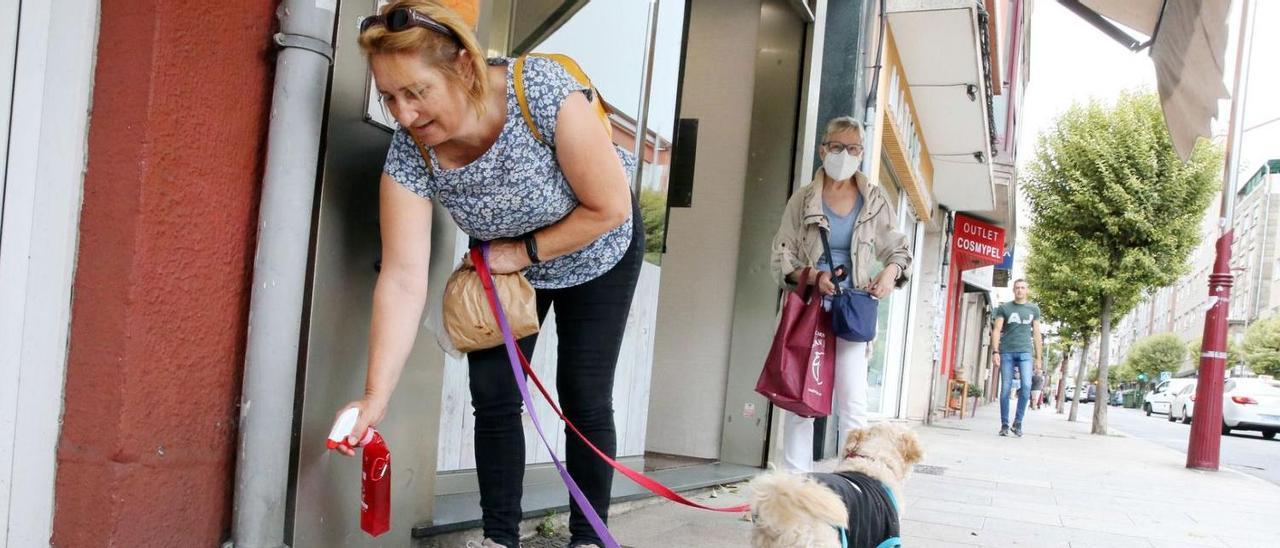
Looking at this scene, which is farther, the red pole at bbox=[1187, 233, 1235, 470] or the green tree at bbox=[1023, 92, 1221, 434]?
the green tree at bbox=[1023, 92, 1221, 434]

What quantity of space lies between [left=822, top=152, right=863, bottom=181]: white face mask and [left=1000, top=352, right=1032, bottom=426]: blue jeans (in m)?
8.85

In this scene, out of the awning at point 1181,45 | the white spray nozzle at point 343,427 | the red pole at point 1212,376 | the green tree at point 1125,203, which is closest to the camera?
the white spray nozzle at point 343,427

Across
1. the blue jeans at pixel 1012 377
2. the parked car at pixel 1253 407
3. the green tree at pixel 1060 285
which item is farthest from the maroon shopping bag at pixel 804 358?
the parked car at pixel 1253 407

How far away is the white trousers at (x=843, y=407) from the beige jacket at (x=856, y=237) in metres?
0.35

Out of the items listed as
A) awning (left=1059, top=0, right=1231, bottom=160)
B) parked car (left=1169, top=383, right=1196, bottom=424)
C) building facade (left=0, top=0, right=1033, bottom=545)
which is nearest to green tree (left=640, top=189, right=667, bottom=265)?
building facade (left=0, top=0, right=1033, bottom=545)

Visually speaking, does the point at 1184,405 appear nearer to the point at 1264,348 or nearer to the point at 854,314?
the point at 854,314

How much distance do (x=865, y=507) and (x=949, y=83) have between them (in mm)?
8205

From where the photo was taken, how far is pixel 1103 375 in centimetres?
1444

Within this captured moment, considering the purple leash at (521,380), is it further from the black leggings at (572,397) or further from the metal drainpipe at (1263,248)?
the metal drainpipe at (1263,248)

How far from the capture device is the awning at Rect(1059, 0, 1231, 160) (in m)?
5.19

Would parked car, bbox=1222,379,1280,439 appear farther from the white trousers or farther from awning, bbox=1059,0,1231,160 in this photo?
the white trousers

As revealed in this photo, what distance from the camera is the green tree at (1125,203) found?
50.6ft

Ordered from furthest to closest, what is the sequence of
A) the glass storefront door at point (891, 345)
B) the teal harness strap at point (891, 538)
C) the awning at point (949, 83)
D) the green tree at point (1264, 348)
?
the green tree at point (1264, 348)
the glass storefront door at point (891, 345)
the awning at point (949, 83)
the teal harness strap at point (891, 538)

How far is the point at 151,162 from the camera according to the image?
1941 mm
